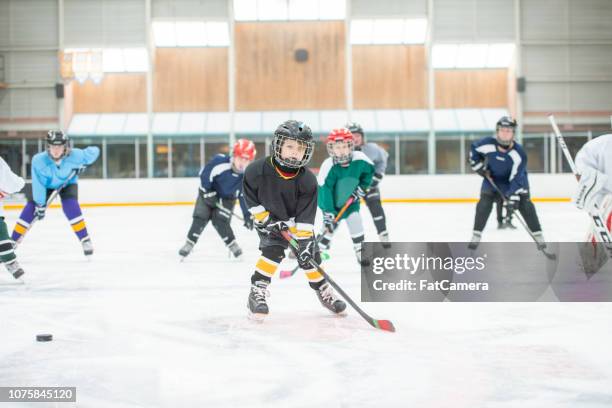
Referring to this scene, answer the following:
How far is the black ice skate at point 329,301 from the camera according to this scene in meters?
3.31

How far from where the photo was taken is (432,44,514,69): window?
17453 mm

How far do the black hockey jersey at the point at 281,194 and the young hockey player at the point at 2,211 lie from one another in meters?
1.61

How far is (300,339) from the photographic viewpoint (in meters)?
2.87

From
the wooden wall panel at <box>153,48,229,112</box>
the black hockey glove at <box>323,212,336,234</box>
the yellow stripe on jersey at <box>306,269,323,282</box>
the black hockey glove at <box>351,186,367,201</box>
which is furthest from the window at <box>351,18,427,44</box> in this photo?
the yellow stripe on jersey at <box>306,269,323,282</box>

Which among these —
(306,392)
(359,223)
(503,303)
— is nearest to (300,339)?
(306,392)

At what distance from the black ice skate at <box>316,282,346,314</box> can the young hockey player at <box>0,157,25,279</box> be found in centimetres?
189

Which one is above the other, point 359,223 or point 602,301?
point 359,223

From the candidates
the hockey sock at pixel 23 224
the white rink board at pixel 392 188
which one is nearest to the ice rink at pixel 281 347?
the hockey sock at pixel 23 224

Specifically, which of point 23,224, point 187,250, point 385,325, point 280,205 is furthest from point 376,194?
point 385,325

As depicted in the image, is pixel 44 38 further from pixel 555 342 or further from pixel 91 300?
pixel 555 342

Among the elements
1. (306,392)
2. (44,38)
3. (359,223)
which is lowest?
(306,392)

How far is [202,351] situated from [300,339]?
0.40 m

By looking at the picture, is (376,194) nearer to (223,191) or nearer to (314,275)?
(223,191)

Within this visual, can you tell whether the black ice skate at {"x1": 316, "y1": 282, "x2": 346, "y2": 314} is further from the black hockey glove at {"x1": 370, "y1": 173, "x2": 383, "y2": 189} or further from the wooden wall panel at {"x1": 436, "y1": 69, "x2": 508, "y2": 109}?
the wooden wall panel at {"x1": 436, "y1": 69, "x2": 508, "y2": 109}
